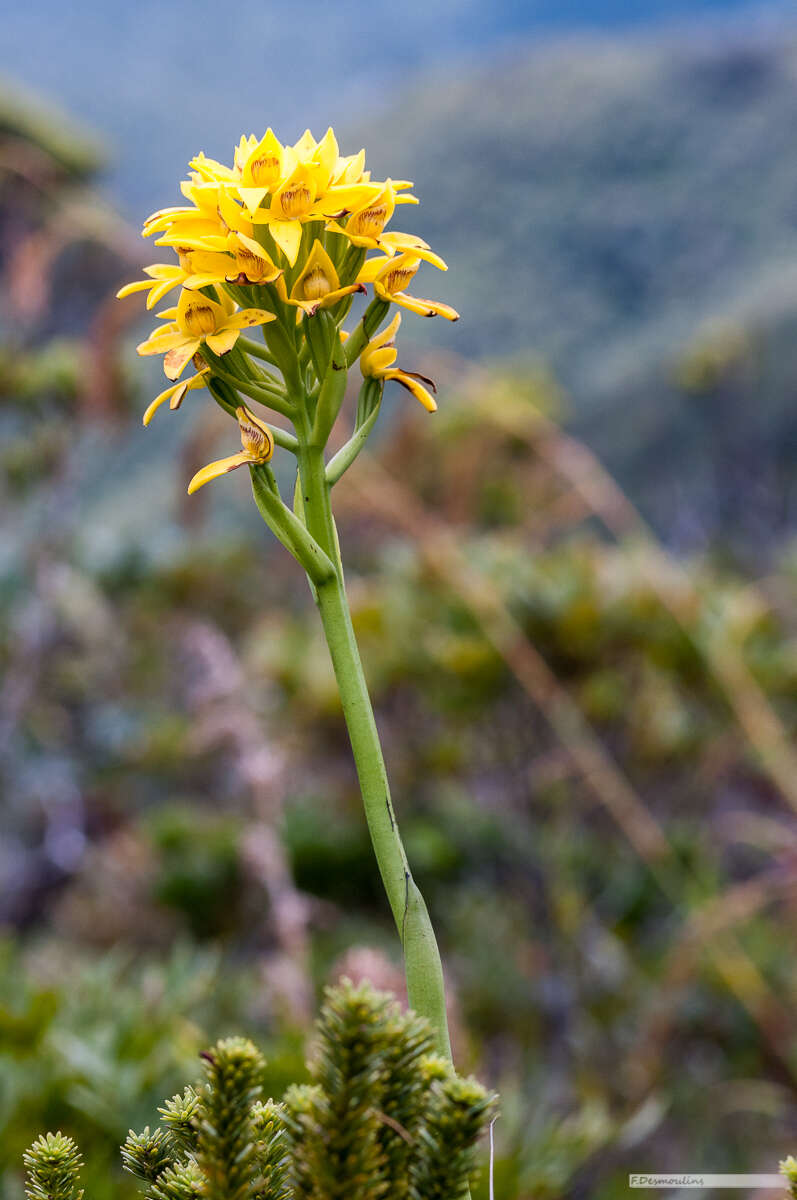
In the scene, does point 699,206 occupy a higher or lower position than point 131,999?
higher

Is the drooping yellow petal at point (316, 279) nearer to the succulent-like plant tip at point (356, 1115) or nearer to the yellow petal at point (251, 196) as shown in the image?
the yellow petal at point (251, 196)

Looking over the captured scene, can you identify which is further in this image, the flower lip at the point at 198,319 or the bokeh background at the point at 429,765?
the bokeh background at the point at 429,765

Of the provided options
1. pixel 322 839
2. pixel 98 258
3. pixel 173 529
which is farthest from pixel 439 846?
pixel 98 258

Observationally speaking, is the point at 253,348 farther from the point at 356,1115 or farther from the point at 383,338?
the point at 356,1115

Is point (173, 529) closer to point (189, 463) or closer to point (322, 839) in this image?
point (322, 839)

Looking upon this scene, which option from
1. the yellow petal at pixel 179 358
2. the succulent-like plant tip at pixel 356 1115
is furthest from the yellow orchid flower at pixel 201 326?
the succulent-like plant tip at pixel 356 1115

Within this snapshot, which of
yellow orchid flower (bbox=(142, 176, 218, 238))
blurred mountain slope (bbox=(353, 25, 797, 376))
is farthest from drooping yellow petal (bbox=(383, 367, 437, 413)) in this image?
blurred mountain slope (bbox=(353, 25, 797, 376))
